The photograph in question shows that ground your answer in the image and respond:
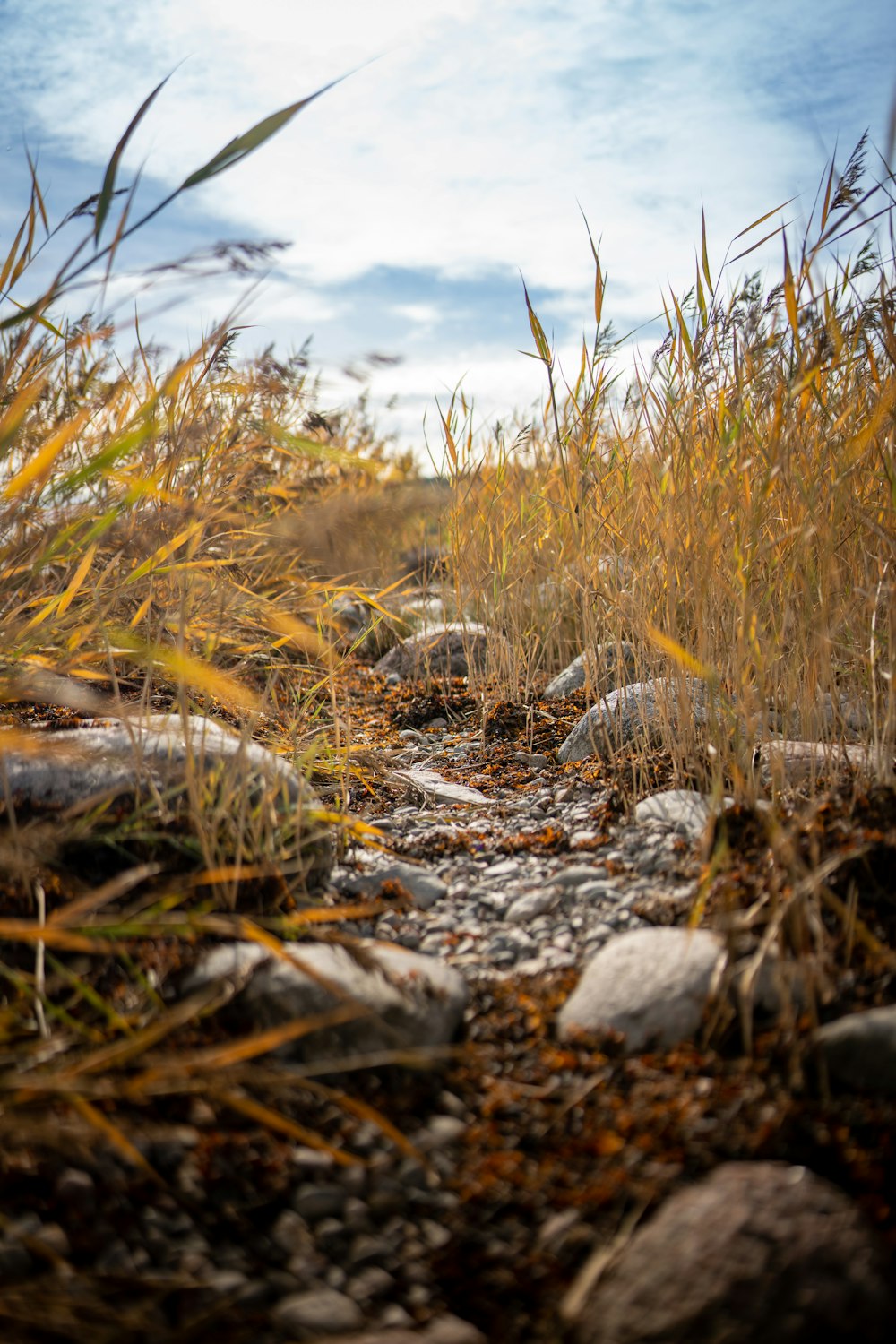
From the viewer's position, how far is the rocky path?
1008mm

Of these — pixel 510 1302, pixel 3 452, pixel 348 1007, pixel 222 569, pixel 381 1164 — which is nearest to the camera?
pixel 510 1302

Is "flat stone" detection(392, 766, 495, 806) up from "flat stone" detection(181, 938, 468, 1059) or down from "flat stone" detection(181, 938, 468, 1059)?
up

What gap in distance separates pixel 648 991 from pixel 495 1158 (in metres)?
0.34

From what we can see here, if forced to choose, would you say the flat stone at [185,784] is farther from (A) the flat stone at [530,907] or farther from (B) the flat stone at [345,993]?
(A) the flat stone at [530,907]

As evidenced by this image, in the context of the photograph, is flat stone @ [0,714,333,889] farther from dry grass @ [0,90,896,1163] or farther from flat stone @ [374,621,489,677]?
flat stone @ [374,621,489,677]

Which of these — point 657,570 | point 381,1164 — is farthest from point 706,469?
point 381,1164

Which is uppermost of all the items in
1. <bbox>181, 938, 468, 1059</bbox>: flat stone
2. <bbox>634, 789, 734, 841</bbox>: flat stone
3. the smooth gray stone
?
<bbox>634, 789, 734, 841</bbox>: flat stone

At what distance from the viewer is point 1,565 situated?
5.79ft

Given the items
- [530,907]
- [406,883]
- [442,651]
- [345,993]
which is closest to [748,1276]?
[345,993]

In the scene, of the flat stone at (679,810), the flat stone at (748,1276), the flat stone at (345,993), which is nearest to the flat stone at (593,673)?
the flat stone at (679,810)

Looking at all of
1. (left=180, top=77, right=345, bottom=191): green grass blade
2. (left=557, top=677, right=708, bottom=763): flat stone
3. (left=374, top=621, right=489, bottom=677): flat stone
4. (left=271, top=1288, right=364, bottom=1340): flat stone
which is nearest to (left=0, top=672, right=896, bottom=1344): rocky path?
(left=271, top=1288, right=364, bottom=1340): flat stone

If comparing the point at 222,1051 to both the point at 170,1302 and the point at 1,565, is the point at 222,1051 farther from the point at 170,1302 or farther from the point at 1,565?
the point at 1,565

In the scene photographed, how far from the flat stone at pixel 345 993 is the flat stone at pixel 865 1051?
516 mm

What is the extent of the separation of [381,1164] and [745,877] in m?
0.80
